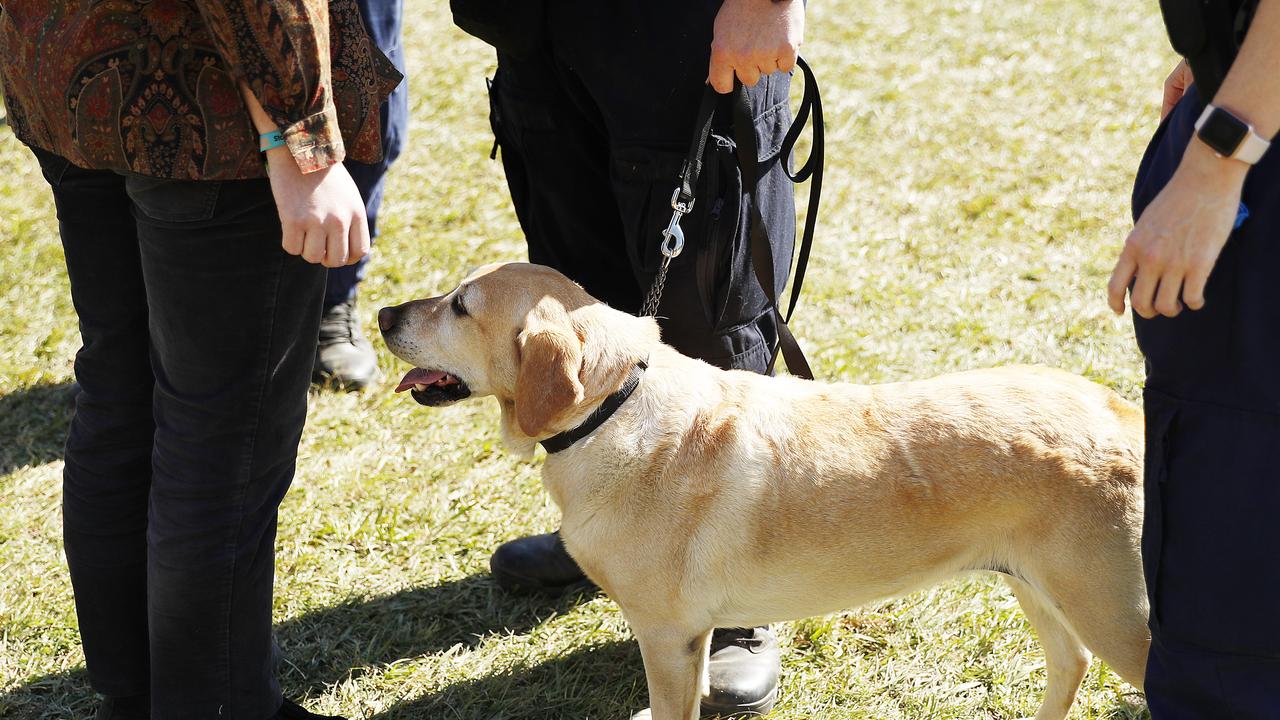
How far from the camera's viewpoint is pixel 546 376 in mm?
2566

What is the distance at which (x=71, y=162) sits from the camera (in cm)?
218

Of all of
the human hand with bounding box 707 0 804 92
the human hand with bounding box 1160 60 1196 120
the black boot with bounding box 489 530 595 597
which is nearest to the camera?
the human hand with bounding box 1160 60 1196 120

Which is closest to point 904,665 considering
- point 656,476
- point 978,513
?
point 978,513

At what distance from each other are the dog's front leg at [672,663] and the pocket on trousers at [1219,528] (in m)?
1.11

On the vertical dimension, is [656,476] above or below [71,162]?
below

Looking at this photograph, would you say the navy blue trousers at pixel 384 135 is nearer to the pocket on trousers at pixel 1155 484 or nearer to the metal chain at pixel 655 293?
the metal chain at pixel 655 293

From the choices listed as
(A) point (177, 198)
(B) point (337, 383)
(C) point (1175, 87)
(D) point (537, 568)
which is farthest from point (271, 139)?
(B) point (337, 383)

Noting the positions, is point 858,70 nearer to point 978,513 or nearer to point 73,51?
point 978,513

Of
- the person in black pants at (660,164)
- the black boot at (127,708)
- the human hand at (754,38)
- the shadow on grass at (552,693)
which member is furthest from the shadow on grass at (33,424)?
the human hand at (754,38)

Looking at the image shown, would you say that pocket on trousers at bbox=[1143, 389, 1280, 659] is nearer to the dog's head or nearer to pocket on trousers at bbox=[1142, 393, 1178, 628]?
pocket on trousers at bbox=[1142, 393, 1178, 628]

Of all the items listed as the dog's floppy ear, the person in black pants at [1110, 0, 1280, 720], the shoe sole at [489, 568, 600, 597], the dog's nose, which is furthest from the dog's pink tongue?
the person in black pants at [1110, 0, 1280, 720]

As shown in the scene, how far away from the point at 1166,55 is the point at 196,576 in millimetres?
7801

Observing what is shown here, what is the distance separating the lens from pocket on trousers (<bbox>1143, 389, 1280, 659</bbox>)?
5.78 feet

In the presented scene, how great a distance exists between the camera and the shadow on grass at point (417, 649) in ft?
10.1
